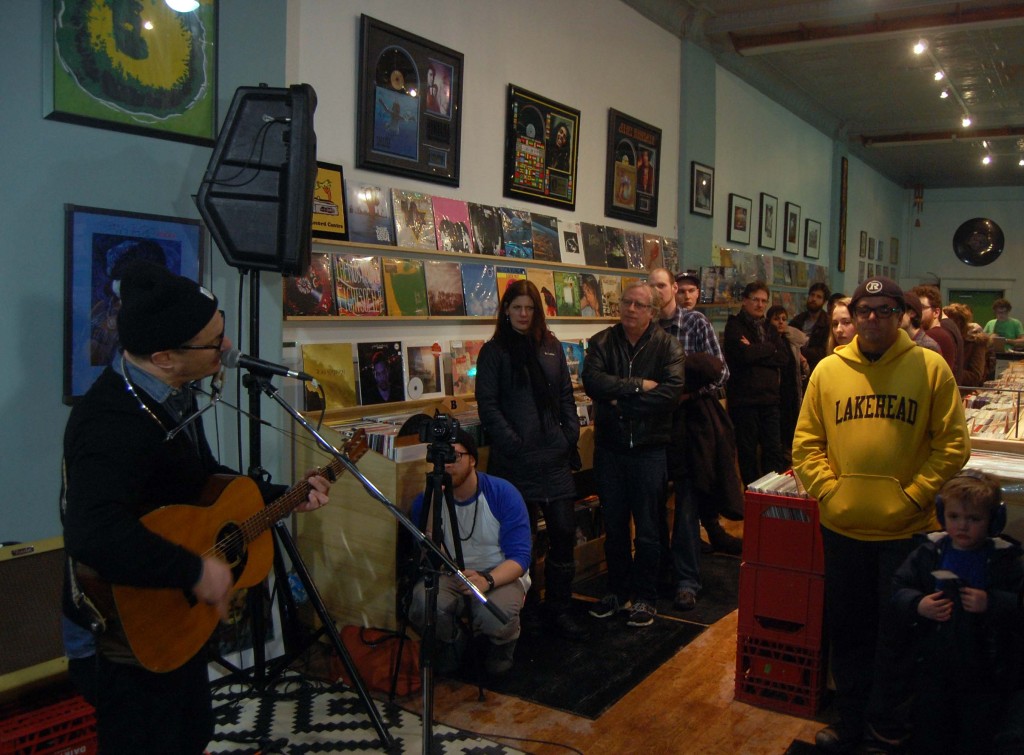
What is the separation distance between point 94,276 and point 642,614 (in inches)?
102

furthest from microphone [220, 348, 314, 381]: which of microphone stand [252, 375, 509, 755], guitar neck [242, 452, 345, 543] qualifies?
guitar neck [242, 452, 345, 543]

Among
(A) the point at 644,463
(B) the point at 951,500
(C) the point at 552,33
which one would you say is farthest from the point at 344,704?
(C) the point at 552,33

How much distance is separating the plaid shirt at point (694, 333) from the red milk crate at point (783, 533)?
124 cm

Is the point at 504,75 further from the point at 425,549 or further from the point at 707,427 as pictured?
the point at 425,549

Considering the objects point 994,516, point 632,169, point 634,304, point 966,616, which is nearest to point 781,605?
point 966,616

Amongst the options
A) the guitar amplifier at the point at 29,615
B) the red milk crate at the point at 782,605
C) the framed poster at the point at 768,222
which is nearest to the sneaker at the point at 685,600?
the red milk crate at the point at 782,605

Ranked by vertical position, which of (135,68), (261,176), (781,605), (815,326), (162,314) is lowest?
(781,605)

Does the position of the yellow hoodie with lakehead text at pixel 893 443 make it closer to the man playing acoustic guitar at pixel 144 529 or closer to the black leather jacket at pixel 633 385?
the black leather jacket at pixel 633 385

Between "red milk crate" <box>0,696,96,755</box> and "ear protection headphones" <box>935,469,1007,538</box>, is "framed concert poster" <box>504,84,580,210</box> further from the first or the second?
"red milk crate" <box>0,696,96,755</box>

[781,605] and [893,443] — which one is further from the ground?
[893,443]

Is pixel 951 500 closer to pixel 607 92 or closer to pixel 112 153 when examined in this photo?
pixel 112 153

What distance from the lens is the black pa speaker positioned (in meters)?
2.79

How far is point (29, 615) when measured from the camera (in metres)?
2.31

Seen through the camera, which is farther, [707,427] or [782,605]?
[707,427]
